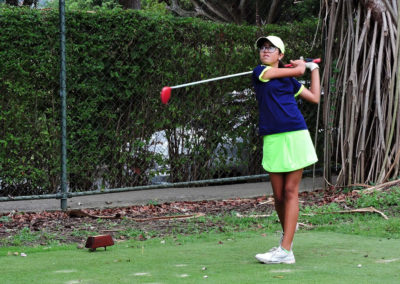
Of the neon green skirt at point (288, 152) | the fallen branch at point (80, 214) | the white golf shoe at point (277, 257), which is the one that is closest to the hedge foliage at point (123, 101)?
the fallen branch at point (80, 214)

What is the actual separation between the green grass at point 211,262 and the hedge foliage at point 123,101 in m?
2.93

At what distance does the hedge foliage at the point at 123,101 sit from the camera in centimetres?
830

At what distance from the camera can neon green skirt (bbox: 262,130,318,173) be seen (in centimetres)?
490

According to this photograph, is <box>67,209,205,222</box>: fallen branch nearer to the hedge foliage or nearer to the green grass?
the hedge foliage

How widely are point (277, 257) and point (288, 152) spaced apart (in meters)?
0.73

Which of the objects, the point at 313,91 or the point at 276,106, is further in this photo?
the point at 313,91

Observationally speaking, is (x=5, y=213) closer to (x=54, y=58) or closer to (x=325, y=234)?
(x=54, y=58)

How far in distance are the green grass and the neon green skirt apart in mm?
648

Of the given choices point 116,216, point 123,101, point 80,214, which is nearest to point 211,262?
point 116,216

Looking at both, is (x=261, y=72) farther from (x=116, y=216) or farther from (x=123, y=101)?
(x=123, y=101)

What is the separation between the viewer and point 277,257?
15.4 feet

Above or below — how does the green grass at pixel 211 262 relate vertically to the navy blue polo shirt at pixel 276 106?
below

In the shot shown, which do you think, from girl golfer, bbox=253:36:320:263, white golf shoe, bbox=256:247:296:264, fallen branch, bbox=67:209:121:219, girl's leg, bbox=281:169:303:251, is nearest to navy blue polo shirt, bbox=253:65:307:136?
girl golfer, bbox=253:36:320:263

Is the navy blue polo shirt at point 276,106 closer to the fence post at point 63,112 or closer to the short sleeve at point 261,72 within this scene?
the short sleeve at point 261,72
